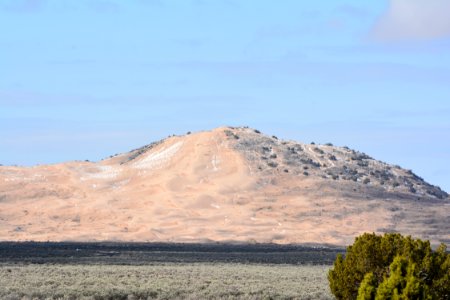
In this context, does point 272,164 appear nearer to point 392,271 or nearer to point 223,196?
point 223,196

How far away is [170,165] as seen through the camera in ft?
401

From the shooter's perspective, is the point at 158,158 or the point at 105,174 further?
the point at 158,158

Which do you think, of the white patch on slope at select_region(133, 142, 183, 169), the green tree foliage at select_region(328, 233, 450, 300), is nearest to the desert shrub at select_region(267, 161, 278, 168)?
the white patch on slope at select_region(133, 142, 183, 169)

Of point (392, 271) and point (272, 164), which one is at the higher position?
point (272, 164)

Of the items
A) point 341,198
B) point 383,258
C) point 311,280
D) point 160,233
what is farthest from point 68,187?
point 383,258

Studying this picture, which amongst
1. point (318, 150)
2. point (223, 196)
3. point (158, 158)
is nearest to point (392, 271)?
point (223, 196)

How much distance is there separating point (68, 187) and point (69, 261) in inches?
2257

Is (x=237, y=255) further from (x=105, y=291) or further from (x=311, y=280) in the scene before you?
(x=105, y=291)

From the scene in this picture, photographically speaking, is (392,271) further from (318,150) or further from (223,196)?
(318,150)

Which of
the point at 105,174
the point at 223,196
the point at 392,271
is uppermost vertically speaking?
the point at 105,174

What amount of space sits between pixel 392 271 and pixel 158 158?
104m

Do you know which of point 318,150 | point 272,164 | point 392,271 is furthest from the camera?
point 318,150

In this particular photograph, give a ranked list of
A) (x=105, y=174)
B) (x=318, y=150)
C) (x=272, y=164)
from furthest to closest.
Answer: (x=318, y=150) → (x=105, y=174) → (x=272, y=164)

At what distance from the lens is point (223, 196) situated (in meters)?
112
